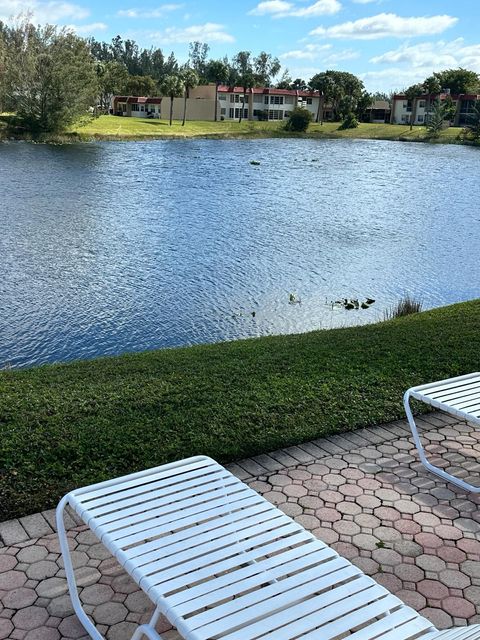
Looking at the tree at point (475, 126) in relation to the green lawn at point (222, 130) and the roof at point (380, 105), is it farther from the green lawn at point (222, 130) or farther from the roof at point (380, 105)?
the roof at point (380, 105)

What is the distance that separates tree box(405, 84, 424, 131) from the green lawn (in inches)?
419

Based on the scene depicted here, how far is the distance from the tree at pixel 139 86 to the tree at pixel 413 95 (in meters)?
37.8

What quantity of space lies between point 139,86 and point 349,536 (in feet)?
329

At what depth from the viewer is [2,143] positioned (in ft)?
157

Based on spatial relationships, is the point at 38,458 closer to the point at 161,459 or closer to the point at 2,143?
the point at 161,459

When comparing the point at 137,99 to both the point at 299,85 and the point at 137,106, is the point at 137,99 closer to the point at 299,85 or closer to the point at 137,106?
the point at 137,106

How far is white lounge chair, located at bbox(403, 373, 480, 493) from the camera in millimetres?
5098

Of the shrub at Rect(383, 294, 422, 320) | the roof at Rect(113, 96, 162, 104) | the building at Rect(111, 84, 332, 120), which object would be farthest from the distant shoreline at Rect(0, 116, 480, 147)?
the shrub at Rect(383, 294, 422, 320)

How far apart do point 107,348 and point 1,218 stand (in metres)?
12.5

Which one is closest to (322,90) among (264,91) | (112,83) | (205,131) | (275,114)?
(275,114)

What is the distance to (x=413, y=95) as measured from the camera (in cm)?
9650

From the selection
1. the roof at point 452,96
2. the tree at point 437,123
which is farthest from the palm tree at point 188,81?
the roof at point 452,96

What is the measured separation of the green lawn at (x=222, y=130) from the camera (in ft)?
195

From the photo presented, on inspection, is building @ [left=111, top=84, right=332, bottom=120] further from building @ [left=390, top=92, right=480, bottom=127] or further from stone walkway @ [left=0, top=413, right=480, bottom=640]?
stone walkway @ [left=0, top=413, right=480, bottom=640]
